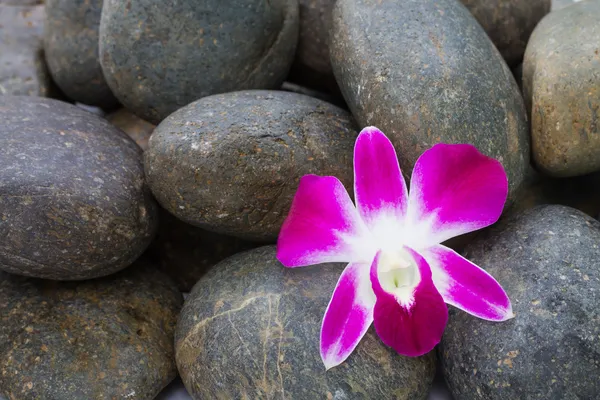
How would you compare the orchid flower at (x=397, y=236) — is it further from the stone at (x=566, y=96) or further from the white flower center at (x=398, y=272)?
the stone at (x=566, y=96)

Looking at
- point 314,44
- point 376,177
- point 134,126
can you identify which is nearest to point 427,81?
point 376,177

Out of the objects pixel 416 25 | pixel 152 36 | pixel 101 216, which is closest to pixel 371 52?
pixel 416 25

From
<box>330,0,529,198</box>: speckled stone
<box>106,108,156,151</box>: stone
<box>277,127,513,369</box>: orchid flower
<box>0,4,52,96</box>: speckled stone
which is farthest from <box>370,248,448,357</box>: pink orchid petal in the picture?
<box>0,4,52,96</box>: speckled stone

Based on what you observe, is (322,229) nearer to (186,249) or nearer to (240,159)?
(240,159)

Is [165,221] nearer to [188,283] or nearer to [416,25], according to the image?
[188,283]

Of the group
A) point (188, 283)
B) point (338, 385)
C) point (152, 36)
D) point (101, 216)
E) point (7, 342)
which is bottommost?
point (188, 283)
